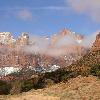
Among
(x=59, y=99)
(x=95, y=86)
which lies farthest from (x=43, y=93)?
(x=95, y=86)

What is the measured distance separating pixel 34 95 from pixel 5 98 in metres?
4.42

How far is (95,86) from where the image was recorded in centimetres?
5078

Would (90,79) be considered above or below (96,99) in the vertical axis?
above

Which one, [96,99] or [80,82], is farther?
[80,82]

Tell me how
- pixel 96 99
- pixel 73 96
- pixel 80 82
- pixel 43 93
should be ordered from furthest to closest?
pixel 80 82 → pixel 43 93 → pixel 73 96 → pixel 96 99

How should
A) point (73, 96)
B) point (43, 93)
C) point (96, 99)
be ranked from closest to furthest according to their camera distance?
point (96, 99)
point (73, 96)
point (43, 93)

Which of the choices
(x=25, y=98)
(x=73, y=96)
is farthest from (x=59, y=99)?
(x=25, y=98)

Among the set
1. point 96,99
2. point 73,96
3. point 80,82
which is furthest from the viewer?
point 80,82

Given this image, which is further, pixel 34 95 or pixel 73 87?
pixel 73 87

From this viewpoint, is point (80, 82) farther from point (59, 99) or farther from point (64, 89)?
point (59, 99)

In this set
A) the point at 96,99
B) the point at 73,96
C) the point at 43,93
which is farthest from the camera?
the point at 43,93

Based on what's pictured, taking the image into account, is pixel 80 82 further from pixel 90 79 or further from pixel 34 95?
pixel 34 95

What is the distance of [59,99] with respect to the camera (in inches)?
1821

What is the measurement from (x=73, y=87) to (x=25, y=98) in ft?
29.4
